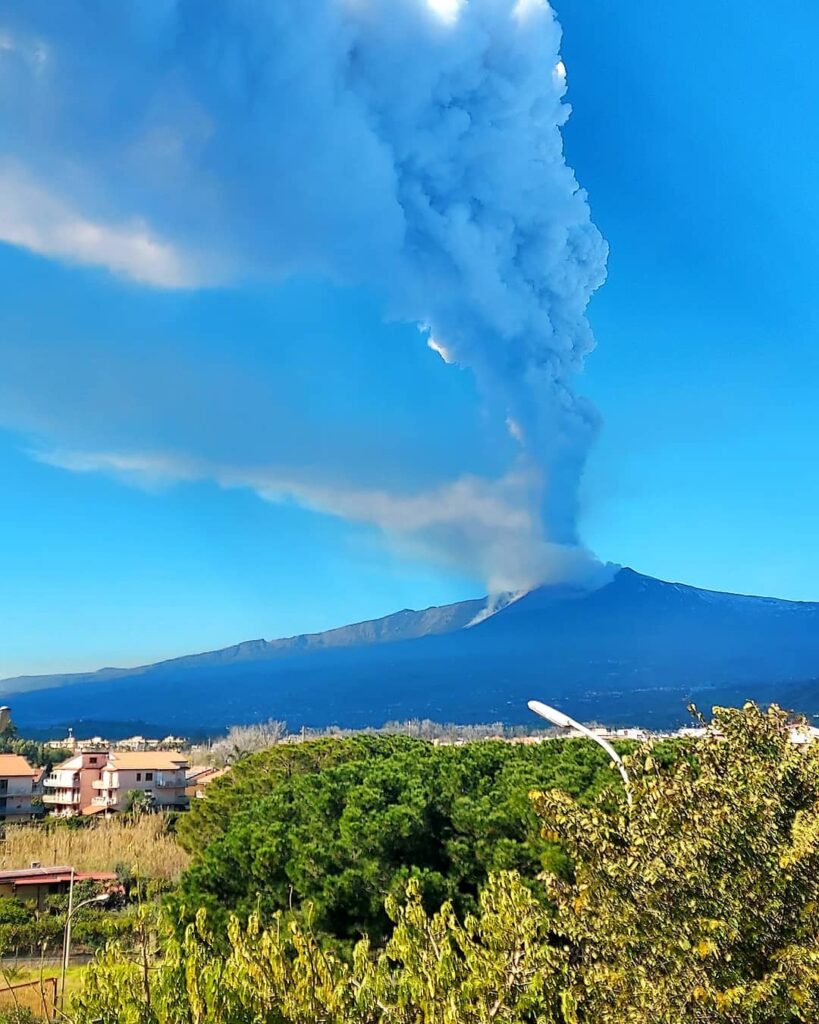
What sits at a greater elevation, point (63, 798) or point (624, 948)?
point (624, 948)

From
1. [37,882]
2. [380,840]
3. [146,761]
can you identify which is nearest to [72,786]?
[146,761]

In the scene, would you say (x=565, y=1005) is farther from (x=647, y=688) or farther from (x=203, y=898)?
(x=647, y=688)

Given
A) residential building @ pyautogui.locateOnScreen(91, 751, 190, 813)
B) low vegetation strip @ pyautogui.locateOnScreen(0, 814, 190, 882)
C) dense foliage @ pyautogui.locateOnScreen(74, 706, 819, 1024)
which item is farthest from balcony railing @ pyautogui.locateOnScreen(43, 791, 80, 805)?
dense foliage @ pyautogui.locateOnScreen(74, 706, 819, 1024)

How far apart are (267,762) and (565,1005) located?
19.0 m

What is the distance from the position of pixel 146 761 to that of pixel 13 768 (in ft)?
21.0

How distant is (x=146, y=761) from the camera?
1673 inches

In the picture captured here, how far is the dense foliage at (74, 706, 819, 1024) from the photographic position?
4680mm

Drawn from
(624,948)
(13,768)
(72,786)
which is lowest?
(72,786)

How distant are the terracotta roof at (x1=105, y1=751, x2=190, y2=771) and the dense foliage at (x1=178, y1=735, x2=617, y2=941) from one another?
1141 inches

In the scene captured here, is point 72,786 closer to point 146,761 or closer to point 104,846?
point 146,761

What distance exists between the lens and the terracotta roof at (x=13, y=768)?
3903cm

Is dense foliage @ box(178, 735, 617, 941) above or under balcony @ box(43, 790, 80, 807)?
above

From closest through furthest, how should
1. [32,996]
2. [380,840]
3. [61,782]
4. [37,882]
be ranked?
[380,840], [32,996], [37,882], [61,782]

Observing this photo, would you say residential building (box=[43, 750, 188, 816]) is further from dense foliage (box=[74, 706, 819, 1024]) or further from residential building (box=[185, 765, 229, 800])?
dense foliage (box=[74, 706, 819, 1024])
